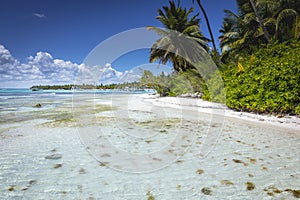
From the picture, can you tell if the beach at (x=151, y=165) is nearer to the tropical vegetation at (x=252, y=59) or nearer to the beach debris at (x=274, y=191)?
the beach debris at (x=274, y=191)

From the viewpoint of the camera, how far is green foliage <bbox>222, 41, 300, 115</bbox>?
5.58 metres

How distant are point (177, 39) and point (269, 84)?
1358 centimetres

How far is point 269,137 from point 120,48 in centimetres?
683

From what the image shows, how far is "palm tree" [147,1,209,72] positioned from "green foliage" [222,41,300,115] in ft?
33.4

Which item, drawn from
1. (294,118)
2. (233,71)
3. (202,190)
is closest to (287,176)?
(202,190)

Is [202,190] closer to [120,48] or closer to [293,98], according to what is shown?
[293,98]

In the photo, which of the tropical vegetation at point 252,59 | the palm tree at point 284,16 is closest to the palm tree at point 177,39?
the tropical vegetation at point 252,59

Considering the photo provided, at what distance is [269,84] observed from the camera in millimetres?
6211

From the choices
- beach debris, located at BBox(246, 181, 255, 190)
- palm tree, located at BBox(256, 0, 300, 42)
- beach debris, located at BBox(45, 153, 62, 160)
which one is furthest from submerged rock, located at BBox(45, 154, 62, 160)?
palm tree, located at BBox(256, 0, 300, 42)

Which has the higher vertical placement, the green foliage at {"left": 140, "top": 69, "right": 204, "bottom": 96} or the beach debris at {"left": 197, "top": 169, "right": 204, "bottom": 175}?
the green foliage at {"left": 140, "top": 69, "right": 204, "bottom": 96}

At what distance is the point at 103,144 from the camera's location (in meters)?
3.75

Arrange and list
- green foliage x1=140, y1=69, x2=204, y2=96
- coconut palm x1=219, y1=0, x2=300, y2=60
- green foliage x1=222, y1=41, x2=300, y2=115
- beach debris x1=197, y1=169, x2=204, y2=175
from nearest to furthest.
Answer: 1. beach debris x1=197, y1=169, x2=204, y2=175
2. green foliage x1=222, y1=41, x2=300, y2=115
3. coconut palm x1=219, y1=0, x2=300, y2=60
4. green foliage x1=140, y1=69, x2=204, y2=96

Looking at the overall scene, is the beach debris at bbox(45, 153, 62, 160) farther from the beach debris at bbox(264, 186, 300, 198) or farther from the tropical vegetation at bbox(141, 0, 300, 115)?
the tropical vegetation at bbox(141, 0, 300, 115)

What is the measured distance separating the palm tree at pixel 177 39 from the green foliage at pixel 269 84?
1019cm
